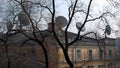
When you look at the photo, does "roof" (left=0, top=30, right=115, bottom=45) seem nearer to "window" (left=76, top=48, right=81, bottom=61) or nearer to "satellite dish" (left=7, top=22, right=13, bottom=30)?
"satellite dish" (left=7, top=22, right=13, bottom=30)

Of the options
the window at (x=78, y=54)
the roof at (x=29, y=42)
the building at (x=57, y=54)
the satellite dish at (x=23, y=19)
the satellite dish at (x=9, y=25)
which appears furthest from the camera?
the window at (x=78, y=54)

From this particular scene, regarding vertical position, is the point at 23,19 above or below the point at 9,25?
above

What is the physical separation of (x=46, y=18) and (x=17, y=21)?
8.98 ft

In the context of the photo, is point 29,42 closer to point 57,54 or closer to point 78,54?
point 57,54

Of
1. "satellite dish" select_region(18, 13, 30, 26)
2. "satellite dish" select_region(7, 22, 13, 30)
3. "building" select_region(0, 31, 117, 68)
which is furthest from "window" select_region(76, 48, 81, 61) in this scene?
"satellite dish" select_region(18, 13, 30, 26)

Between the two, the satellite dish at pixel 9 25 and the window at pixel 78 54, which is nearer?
the satellite dish at pixel 9 25

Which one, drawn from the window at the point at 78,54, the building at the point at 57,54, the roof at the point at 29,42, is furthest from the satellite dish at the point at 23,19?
the window at the point at 78,54

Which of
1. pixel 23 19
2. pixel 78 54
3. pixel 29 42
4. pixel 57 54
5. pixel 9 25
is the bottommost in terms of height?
pixel 78 54

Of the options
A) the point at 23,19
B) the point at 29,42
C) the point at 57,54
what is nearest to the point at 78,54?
the point at 57,54

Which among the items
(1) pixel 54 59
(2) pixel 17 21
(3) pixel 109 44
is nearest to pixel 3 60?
(2) pixel 17 21

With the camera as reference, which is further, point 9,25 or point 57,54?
point 57,54

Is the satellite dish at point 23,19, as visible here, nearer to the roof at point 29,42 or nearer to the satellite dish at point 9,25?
Result: the satellite dish at point 9,25

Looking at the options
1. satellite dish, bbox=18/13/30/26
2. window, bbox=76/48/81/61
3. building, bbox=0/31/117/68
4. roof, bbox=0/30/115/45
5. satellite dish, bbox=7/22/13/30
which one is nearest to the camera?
satellite dish, bbox=18/13/30/26

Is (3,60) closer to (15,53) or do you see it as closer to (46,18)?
(15,53)
